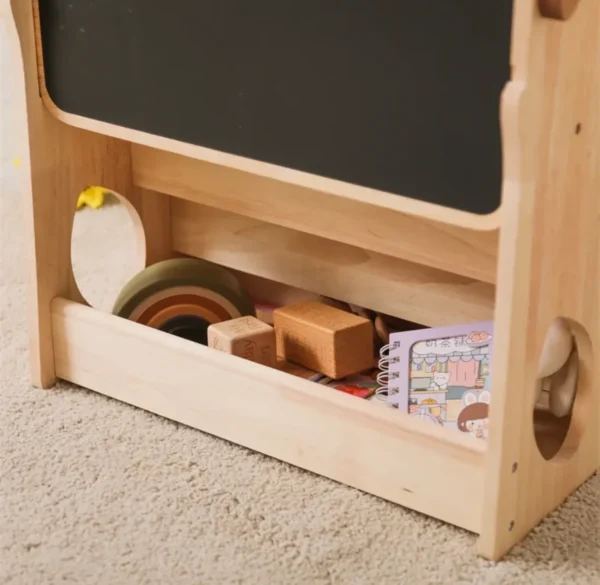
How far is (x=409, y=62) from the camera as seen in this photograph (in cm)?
102

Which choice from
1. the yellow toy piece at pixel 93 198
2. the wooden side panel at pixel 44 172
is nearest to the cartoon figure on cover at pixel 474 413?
the wooden side panel at pixel 44 172

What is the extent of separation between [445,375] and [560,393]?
5.6 inches

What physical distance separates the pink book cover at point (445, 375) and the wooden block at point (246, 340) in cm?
18

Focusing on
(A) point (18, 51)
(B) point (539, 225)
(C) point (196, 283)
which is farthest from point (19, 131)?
(B) point (539, 225)

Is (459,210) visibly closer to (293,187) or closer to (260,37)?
(260,37)

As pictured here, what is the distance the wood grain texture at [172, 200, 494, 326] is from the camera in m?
1.43

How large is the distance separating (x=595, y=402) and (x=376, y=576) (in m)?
0.35

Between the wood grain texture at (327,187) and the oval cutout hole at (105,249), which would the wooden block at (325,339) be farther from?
the oval cutout hole at (105,249)

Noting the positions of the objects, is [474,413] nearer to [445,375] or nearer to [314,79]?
[445,375]

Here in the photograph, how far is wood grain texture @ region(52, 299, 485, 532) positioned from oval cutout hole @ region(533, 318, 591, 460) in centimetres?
16

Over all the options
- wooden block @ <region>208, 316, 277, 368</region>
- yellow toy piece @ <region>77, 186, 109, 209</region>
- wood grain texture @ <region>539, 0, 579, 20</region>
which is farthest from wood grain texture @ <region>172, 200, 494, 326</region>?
wood grain texture @ <region>539, 0, 579, 20</region>

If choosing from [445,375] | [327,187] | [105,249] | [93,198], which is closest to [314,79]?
[327,187]

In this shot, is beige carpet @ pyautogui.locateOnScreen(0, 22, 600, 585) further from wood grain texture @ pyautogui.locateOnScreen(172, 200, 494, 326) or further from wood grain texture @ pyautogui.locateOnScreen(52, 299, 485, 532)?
wood grain texture @ pyautogui.locateOnScreen(172, 200, 494, 326)

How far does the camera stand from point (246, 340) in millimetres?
1381
